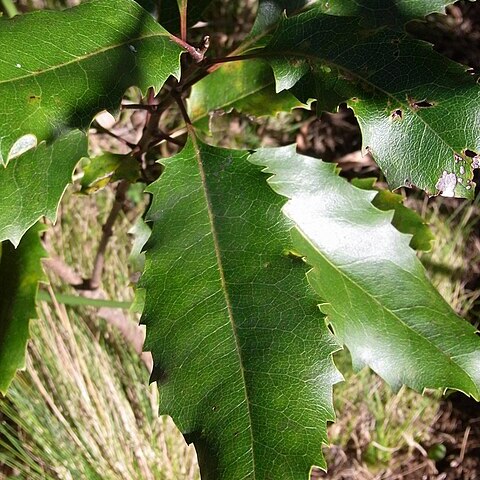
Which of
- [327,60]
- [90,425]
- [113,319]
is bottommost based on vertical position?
[90,425]

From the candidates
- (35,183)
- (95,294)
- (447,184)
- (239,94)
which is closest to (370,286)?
(447,184)

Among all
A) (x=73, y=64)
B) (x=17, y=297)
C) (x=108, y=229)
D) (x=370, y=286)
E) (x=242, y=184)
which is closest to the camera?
(x=73, y=64)

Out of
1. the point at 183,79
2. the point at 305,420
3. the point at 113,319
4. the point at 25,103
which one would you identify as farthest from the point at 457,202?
the point at 25,103

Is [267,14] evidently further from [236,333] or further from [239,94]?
[236,333]

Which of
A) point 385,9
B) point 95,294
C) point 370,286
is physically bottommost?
point 95,294

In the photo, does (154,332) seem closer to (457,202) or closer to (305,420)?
(305,420)

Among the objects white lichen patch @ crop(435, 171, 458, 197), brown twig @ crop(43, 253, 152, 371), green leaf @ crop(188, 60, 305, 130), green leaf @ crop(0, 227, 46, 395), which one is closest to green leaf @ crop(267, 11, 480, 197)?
white lichen patch @ crop(435, 171, 458, 197)
